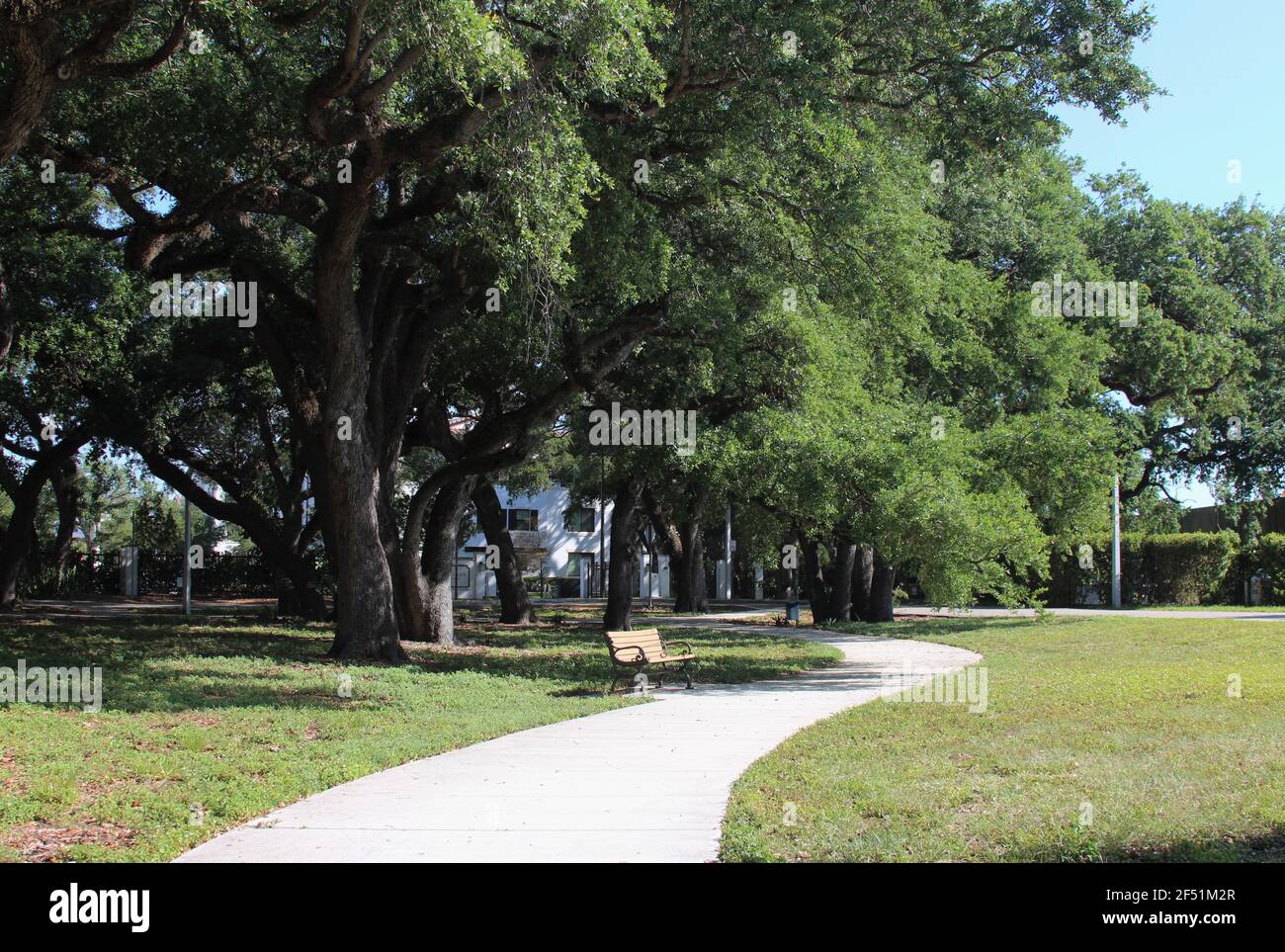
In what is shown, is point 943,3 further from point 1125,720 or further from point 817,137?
point 1125,720

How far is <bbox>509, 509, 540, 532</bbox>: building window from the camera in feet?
225

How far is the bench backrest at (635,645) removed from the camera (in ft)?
49.9

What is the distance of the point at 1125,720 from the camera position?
10.9 meters

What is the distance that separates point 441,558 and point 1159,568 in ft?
92.1

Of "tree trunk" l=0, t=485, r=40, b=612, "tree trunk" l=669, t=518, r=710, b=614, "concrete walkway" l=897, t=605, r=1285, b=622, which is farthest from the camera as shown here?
"tree trunk" l=669, t=518, r=710, b=614

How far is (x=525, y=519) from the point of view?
69.1 metres

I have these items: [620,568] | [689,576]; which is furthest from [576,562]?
[620,568]

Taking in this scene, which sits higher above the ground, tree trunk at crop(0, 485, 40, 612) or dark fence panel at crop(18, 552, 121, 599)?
tree trunk at crop(0, 485, 40, 612)

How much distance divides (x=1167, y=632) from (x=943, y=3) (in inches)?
586

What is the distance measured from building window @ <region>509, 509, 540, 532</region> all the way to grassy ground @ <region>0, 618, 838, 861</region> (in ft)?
154

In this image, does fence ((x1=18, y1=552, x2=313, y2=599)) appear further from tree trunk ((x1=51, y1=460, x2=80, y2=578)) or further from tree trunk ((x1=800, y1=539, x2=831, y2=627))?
tree trunk ((x1=800, y1=539, x2=831, y2=627))

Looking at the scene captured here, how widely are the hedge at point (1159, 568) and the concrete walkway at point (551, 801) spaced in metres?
29.3

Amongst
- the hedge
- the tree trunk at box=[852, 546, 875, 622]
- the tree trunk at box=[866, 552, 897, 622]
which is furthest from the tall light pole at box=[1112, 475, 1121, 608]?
the tree trunk at box=[852, 546, 875, 622]

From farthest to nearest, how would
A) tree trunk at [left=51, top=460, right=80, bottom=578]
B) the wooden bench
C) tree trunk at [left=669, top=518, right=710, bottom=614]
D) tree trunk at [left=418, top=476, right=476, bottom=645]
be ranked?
tree trunk at [left=669, top=518, right=710, bottom=614]
tree trunk at [left=51, top=460, right=80, bottom=578]
tree trunk at [left=418, top=476, right=476, bottom=645]
the wooden bench
